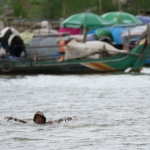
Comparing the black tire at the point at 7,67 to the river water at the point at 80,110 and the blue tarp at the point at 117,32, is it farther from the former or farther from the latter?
the blue tarp at the point at 117,32

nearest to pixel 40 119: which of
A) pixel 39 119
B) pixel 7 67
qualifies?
pixel 39 119

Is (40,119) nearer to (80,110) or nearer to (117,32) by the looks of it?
(80,110)

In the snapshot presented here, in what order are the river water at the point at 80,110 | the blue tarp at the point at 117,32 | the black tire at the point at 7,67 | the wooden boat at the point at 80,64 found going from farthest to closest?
the blue tarp at the point at 117,32, the black tire at the point at 7,67, the wooden boat at the point at 80,64, the river water at the point at 80,110

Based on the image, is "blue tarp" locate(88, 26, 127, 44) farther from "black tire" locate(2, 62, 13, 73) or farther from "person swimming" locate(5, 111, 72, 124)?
"person swimming" locate(5, 111, 72, 124)

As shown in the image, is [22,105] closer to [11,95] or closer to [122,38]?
[11,95]

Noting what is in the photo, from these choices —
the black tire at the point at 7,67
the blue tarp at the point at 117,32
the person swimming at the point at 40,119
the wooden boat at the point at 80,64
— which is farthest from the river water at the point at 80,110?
the blue tarp at the point at 117,32

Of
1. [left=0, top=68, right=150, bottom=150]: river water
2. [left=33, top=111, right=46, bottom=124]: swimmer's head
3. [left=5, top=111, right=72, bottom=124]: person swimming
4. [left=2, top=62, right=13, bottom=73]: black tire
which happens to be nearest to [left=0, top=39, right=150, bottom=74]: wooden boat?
[left=2, top=62, right=13, bottom=73]: black tire

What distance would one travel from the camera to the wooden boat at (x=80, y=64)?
2967 cm

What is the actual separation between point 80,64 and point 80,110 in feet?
39.5

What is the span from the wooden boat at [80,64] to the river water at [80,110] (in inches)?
27.9

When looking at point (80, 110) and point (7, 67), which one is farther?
→ point (7, 67)

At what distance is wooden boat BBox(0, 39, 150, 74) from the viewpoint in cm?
2967

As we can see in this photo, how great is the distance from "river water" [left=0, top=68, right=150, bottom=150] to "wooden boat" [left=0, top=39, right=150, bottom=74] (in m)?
0.71

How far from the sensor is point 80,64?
1167 inches
